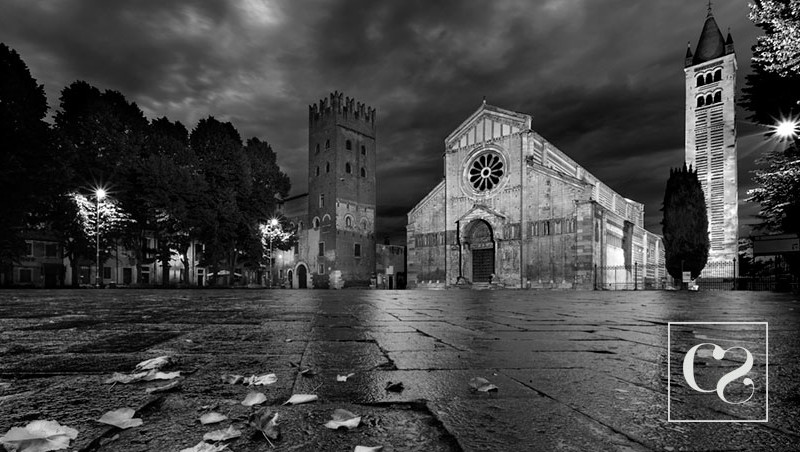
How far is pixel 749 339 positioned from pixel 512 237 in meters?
27.4

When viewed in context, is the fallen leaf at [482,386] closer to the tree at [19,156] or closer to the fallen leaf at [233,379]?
the fallen leaf at [233,379]

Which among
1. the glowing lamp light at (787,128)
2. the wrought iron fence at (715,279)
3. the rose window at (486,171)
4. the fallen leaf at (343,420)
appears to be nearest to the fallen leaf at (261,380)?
the fallen leaf at (343,420)

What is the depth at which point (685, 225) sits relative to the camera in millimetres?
25203

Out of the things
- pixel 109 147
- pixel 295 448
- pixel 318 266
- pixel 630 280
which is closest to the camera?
pixel 295 448

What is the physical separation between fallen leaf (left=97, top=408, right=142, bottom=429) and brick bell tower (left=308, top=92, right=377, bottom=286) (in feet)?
134

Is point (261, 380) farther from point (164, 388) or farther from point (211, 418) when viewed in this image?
point (211, 418)

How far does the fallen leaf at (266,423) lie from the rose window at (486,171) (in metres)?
31.5

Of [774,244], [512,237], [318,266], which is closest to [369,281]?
[318,266]

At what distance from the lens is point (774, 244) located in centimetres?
1464

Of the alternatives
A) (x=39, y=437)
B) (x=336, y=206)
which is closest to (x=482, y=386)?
(x=39, y=437)

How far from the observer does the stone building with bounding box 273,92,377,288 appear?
42409 millimetres

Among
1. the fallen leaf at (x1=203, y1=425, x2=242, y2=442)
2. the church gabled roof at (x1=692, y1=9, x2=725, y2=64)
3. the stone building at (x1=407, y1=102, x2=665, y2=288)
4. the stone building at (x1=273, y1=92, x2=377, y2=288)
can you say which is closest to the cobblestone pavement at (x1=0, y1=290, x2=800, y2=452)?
the fallen leaf at (x1=203, y1=425, x2=242, y2=442)

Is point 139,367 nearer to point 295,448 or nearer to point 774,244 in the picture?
point 295,448

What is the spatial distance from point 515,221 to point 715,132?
22.1 m
